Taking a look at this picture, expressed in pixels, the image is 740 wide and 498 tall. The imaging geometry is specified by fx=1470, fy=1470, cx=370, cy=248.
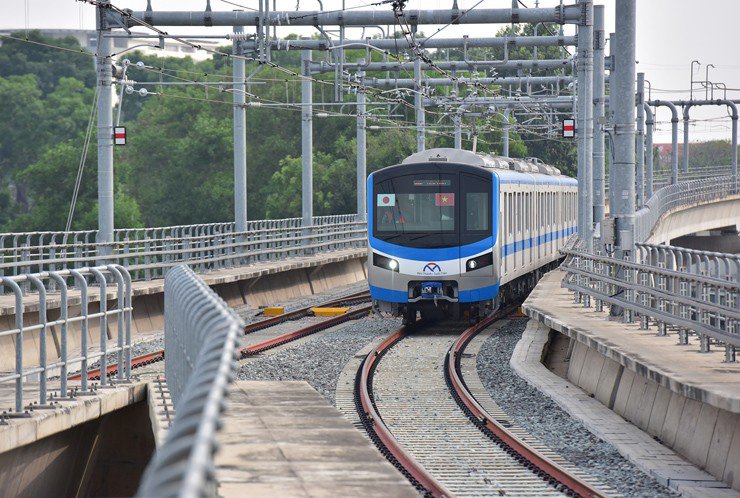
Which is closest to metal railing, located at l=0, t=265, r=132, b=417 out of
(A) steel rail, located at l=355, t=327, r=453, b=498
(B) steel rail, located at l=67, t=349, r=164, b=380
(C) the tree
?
(A) steel rail, located at l=355, t=327, r=453, b=498

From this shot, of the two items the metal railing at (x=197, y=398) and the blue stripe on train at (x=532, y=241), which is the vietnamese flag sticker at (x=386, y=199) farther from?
the metal railing at (x=197, y=398)

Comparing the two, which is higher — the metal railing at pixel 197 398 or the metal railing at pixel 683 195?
the metal railing at pixel 197 398

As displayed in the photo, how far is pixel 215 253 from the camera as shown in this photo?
32.8 metres

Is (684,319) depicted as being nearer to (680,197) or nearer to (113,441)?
(113,441)

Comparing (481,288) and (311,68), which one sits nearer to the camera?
(481,288)

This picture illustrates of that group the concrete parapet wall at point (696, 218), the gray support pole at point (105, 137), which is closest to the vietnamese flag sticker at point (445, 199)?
the gray support pole at point (105, 137)

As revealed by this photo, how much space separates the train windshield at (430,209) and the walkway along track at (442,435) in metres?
3.45

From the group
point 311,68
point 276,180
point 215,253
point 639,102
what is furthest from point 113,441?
point 276,180

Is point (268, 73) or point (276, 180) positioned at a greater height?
point (268, 73)

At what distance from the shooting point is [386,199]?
25516mm

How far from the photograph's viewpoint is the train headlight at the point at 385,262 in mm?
25406

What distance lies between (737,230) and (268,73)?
30982 millimetres

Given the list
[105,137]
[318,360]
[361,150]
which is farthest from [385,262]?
[361,150]

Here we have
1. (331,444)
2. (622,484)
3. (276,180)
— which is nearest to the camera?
(331,444)
